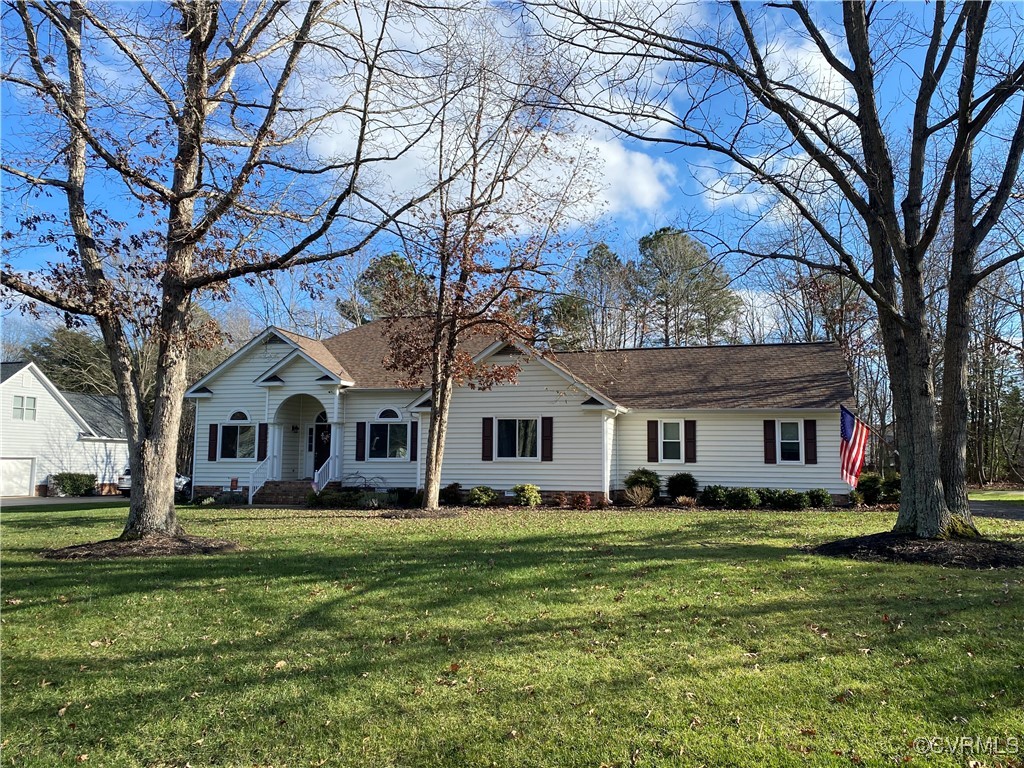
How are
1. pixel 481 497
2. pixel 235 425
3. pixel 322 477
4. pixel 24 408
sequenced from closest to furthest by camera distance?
pixel 481 497, pixel 322 477, pixel 235 425, pixel 24 408

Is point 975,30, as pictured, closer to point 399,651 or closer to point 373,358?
point 399,651

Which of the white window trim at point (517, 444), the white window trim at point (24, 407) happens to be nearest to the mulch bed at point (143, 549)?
the white window trim at point (517, 444)

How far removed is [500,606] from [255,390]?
19.9 meters

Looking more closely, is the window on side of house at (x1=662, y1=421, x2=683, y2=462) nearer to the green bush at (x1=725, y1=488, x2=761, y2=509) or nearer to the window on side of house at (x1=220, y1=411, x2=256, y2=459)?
the green bush at (x1=725, y1=488, x2=761, y2=509)

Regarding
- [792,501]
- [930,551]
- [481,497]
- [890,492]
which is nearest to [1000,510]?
[890,492]

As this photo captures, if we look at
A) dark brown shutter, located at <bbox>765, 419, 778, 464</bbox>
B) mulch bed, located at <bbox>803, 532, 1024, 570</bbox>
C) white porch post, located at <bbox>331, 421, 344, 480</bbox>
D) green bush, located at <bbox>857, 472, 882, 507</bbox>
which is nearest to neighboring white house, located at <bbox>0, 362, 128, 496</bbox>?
white porch post, located at <bbox>331, 421, 344, 480</bbox>

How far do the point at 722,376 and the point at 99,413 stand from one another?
35147mm

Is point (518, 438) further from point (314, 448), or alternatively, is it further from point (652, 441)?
point (314, 448)

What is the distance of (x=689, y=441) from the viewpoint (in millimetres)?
22172

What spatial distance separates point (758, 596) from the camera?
7543 mm

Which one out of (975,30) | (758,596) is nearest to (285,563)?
(758,596)

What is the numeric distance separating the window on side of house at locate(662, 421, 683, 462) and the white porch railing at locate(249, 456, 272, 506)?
1430 centimetres

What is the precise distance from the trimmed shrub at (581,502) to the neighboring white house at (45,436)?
2861 centimetres

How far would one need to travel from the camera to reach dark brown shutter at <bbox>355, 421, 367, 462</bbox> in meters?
23.7
